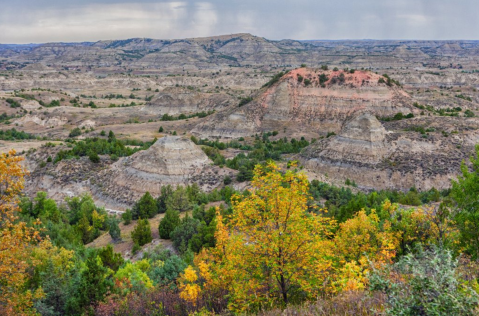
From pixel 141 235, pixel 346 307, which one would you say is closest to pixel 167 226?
pixel 141 235

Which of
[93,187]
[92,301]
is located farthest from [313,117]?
[92,301]

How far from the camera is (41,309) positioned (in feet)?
46.0

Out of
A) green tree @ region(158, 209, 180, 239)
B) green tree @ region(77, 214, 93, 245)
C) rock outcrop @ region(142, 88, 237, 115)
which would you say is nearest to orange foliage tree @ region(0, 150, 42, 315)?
green tree @ region(158, 209, 180, 239)

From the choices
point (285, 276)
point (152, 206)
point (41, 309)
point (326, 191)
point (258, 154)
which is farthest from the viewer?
point (258, 154)

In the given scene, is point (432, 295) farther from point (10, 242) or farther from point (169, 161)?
point (169, 161)

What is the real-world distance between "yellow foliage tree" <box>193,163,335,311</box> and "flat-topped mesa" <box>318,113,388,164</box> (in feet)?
121

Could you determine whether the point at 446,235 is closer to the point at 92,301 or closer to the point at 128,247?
the point at 92,301

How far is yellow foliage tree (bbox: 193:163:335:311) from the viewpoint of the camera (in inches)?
418

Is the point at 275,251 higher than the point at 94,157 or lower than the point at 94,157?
higher

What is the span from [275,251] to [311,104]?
210 feet

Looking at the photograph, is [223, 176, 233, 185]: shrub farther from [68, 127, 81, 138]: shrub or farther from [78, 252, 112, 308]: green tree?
[68, 127, 81, 138]: shrub

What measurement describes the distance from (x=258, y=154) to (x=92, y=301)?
40244 millimetres

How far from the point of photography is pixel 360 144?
4678cm

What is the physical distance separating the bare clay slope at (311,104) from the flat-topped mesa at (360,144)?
18875 mm
